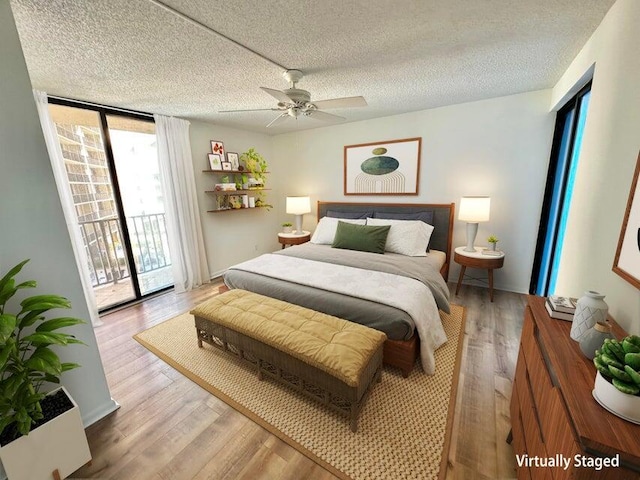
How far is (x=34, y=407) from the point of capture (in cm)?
122

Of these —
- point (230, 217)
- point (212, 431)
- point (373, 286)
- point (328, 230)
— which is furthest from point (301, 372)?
point (230, 217)

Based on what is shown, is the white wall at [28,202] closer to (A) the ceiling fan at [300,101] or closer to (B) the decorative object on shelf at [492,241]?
(A) the ceiling fan at [300,101]

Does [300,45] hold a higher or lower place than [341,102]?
higher

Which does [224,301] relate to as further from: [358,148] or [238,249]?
[358,148]

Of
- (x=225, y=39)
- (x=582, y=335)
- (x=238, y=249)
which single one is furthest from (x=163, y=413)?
(x=238, y=249)

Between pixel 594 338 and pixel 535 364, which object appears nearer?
pixel 594 338

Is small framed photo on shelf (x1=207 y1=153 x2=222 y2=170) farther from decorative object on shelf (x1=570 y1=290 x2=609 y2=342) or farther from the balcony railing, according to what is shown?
decorative object on shelf (x1=570 y1=290 x2=609 y2=342)

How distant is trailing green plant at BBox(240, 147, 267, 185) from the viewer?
13.9ft

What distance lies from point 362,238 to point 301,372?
1.90 meters

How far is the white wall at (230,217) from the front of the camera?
149 inches

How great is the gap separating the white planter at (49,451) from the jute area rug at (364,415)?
0.70 m

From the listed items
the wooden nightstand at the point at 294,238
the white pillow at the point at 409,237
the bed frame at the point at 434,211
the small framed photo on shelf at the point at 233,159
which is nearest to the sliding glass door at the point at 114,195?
the small framed photo on shelf at the point at 233,159

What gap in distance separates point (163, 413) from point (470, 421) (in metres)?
1.97

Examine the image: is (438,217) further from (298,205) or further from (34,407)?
(34,407)
